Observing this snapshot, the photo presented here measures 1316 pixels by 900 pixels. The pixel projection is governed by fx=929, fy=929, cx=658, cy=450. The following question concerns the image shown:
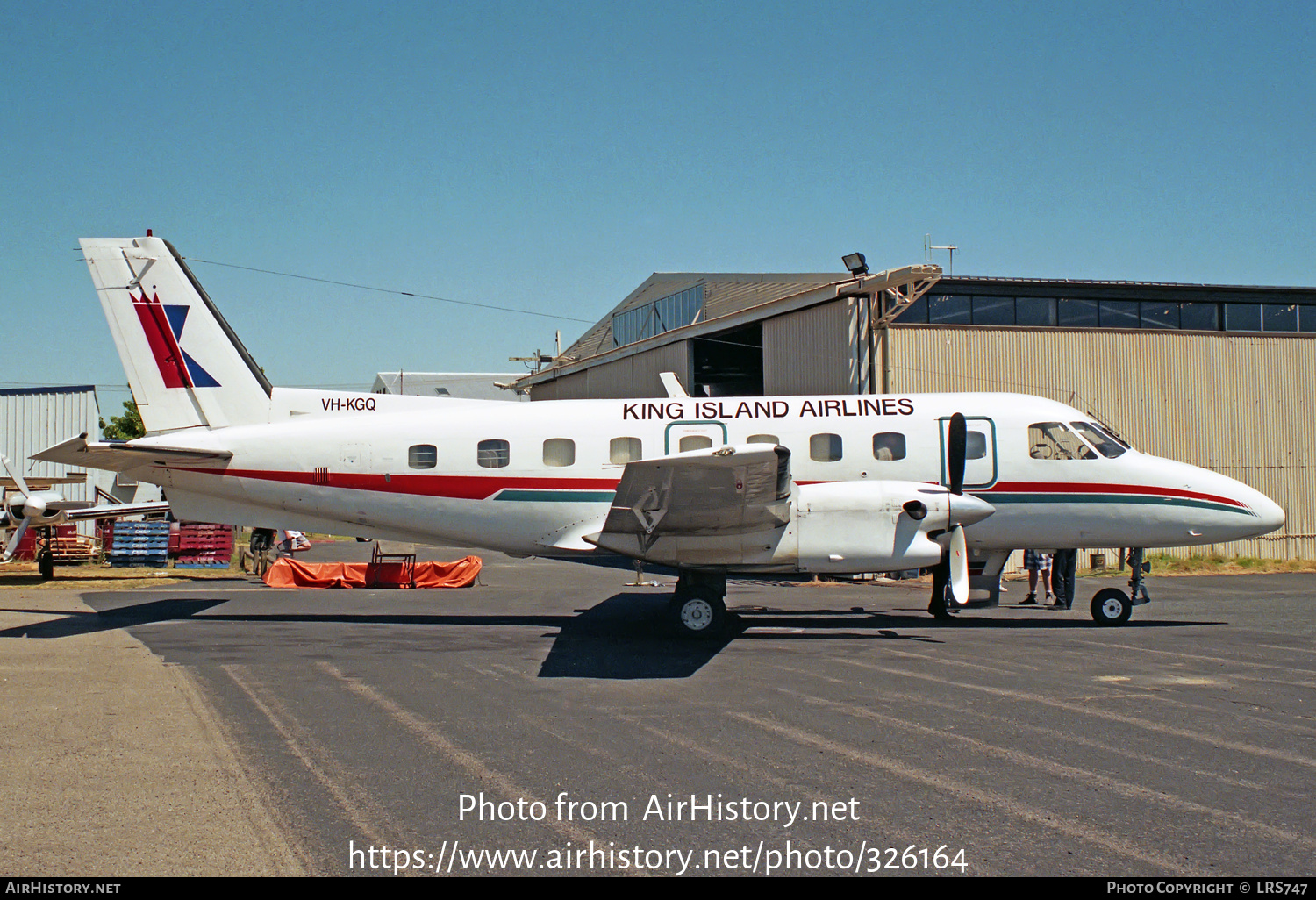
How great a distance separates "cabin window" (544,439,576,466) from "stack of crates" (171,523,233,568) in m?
18.2

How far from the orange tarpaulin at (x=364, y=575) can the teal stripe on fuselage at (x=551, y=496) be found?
25.0ft

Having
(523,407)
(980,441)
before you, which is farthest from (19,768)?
(980,441)

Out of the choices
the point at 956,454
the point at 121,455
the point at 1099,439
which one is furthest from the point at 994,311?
the point at 121,455

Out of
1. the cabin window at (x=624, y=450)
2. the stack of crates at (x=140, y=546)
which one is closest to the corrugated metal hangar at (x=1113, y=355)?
the cabin window at (x=624, y=450)

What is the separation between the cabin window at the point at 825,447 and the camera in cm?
1284

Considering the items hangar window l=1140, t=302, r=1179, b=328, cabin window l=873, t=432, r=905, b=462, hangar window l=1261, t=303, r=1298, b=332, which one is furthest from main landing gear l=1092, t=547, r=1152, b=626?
hangar window l=1261, t=303, r=1298, b=332

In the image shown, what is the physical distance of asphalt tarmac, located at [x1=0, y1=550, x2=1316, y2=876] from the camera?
4816 millimetres

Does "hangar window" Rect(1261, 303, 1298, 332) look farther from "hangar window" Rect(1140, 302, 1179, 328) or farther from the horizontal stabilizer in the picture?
the horizontal stabilizer

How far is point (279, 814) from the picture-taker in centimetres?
532

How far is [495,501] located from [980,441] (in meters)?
6.80

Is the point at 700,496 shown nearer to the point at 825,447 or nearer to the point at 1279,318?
the point at 825,447

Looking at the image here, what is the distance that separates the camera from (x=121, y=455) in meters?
12.4

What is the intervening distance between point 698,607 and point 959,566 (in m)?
3.32

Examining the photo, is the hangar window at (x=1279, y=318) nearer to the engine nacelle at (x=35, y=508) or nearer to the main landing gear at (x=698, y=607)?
the main landing gear at (x=698, y=607)
